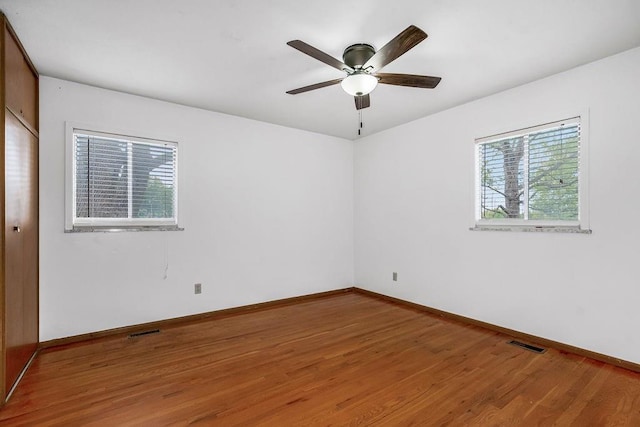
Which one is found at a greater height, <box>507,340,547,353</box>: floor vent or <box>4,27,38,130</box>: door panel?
<box>4,27,38,130</box>: door panel

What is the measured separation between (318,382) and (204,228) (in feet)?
7.64

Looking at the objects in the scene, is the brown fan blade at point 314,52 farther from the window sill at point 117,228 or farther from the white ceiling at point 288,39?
the window sill at point 117,228

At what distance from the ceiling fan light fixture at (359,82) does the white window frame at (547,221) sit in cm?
185

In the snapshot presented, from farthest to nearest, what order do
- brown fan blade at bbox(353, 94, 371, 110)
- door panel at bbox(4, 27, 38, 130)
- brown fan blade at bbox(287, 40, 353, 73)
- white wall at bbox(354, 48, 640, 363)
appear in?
brown fan blade at bbox(353, 94, 371, 110) < white wall at bbox(354, 48, 640, 363) < door panel at bbox(4, 27, 38, 130) < brown fan blade at bbox(287, 40, 353, 73)

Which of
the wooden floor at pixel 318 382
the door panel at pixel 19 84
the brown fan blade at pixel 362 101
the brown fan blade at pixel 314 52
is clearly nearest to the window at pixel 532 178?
the wooden floor at pixel 318 382

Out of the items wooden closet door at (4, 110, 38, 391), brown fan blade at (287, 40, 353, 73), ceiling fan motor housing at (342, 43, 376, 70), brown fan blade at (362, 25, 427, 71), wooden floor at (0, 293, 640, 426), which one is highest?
ceiling fan motor housing at (342, 43, 376, 70)

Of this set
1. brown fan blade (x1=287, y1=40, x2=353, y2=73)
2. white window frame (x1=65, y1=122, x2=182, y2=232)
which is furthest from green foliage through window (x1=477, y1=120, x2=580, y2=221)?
white window frame (x1=65, y1=122, x2=182, y2=232)

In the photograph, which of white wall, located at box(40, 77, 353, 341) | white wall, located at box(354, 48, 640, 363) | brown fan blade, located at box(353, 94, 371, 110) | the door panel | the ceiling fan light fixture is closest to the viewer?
the door panel

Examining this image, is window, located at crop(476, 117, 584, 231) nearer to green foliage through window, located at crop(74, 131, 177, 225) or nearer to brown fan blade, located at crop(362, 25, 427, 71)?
brown fan blade, located at crop(362, 25, 427, 71)

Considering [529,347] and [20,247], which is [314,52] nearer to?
[20,247]

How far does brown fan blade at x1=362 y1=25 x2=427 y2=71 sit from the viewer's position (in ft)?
6.09

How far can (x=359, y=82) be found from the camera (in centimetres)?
234

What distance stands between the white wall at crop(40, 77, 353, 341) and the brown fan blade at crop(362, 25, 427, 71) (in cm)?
238

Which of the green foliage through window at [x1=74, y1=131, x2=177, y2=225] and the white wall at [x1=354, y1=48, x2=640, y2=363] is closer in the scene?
the white wall at [x1=354, y1=48, x2=640, y2=363]
